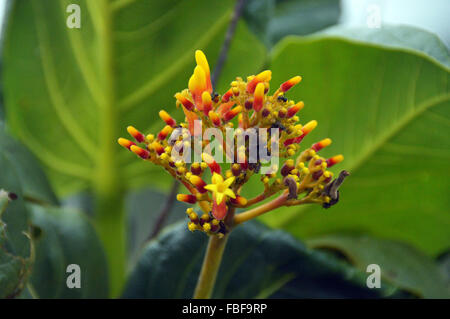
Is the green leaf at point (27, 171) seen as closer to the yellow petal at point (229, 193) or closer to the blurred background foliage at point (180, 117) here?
the blurred background foliage at point (180, 117)

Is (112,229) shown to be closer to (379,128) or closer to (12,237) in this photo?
(12,237)

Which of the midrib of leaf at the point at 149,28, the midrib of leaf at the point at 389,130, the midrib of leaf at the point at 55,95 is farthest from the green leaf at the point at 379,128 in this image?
the midrib of leaf at the point at 55,95

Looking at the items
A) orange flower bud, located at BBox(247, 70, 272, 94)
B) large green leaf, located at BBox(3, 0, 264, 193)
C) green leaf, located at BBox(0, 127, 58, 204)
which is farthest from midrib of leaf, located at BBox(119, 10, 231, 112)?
orange flower bud, located at BBox(247, 70, 272, 94)

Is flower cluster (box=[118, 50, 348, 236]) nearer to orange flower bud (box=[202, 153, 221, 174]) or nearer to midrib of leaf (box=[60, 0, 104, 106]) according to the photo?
orange flower bud (box=[202, 153, 221, 174])

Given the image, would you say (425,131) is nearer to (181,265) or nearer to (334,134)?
(334,134)

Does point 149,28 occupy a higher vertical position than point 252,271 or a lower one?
higher

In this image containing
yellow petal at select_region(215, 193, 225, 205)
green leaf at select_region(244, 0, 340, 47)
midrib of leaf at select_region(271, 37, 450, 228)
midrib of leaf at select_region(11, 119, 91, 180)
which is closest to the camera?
yellow petal at select_region(215, 193, 225, 205)

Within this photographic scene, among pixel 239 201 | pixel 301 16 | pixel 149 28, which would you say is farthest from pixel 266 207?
pixel 301 16
